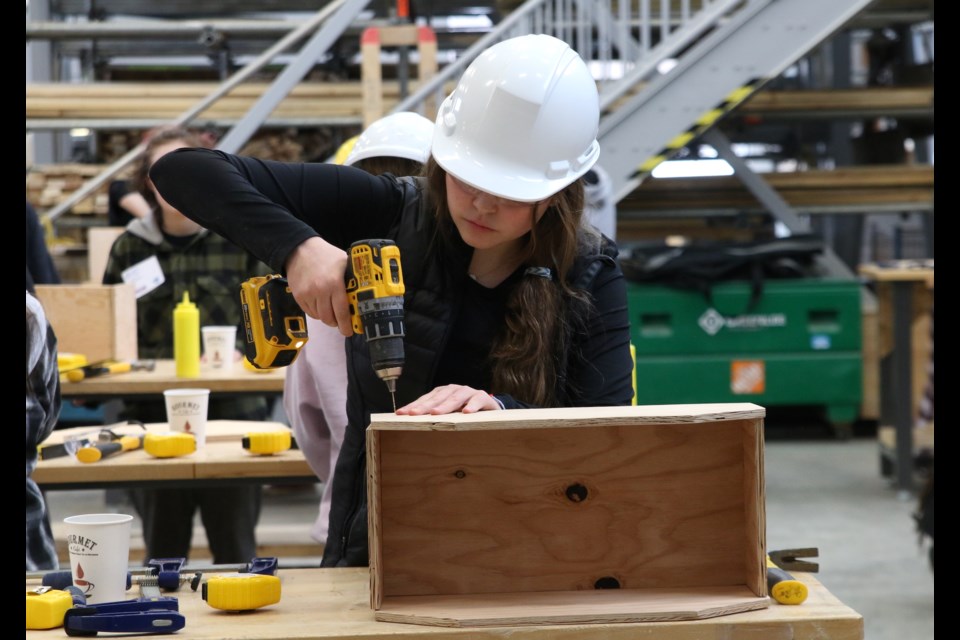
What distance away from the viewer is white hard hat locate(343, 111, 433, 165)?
2.92m

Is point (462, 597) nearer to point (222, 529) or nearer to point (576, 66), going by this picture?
point (576, 66)

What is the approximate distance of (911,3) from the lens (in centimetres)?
876

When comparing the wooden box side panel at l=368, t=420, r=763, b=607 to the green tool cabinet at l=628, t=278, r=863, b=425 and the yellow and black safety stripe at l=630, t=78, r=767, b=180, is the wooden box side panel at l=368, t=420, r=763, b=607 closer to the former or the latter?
the yellow and black safety stripe at l=630, t=78, r=767, b=180

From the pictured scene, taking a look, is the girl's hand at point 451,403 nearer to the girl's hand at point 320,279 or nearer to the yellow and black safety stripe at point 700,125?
the girl's hand at point 320,279

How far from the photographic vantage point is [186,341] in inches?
164

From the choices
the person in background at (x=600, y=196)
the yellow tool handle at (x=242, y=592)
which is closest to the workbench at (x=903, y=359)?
the person in background at (x=600, y=196)

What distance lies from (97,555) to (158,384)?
2.35 m

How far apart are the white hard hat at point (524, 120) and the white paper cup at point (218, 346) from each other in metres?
2.47

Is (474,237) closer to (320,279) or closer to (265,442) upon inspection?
(320,279)

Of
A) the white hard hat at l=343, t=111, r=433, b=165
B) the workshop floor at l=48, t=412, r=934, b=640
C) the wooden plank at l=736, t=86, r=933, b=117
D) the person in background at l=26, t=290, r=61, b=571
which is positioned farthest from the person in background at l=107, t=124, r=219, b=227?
the wooden plank at l=736, t=86, r=933, b=117

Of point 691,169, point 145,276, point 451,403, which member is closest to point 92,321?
point 145,276

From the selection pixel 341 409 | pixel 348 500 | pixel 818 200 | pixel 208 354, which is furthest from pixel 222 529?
pixel 818 200

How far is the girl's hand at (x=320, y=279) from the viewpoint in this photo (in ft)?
6.09
